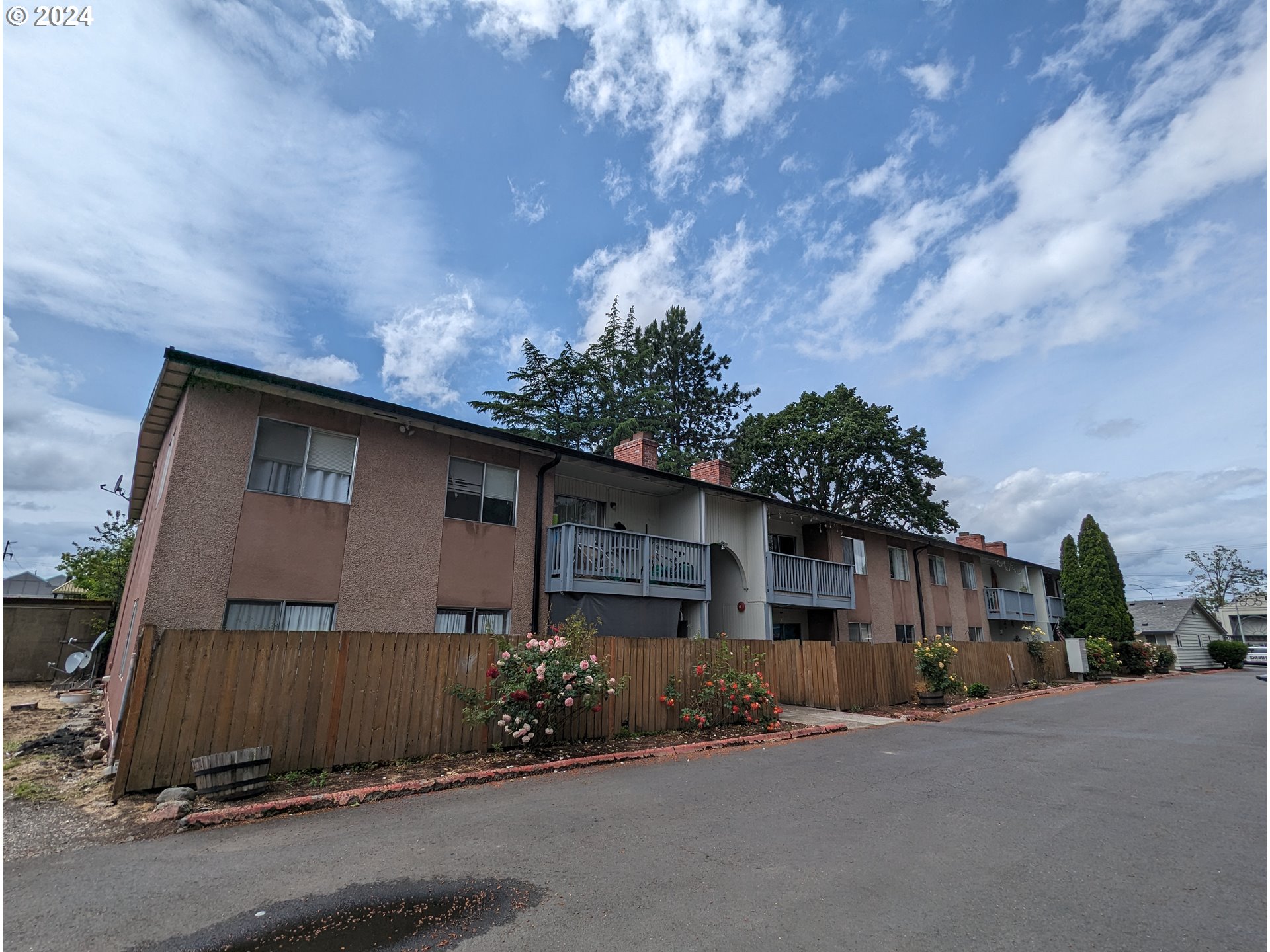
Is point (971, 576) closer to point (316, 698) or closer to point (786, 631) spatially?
point (786, 631)

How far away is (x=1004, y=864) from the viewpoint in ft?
15.3

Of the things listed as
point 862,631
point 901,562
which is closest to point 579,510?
point 862,631

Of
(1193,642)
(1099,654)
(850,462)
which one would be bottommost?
(1099,654)

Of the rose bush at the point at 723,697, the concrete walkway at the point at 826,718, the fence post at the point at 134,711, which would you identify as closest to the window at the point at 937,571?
the concrete walkway at the point at 826,718

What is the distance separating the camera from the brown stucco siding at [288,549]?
9422mm

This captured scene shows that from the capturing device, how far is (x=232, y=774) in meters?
6.47

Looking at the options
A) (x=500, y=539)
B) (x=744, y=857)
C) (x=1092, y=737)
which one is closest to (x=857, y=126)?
(x=500, y=539)

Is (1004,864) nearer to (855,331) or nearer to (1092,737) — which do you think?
(1092,737)

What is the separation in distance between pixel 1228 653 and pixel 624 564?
53538mm

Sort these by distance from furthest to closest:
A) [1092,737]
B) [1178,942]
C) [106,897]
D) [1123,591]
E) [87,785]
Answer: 1. [1123,591]
2. [1092,737]
3. [87,785]
4. [106,897]
5. [1178,942]

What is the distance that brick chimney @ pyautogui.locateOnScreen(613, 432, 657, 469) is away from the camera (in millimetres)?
17281

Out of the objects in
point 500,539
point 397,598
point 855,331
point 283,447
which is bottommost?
point 397,598

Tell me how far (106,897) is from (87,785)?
386 cm

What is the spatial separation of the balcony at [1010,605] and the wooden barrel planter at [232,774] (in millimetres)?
31421
